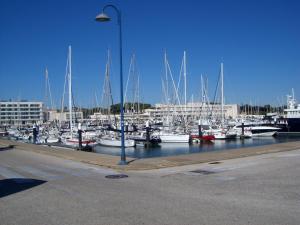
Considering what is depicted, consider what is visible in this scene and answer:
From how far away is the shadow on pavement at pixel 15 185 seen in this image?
12.7 meters

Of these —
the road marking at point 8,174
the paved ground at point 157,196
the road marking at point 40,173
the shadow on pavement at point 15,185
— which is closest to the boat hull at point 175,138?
the paved ground at point 157,196

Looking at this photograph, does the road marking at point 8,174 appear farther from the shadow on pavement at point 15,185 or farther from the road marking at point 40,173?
the shadow on pavement at point 15,185

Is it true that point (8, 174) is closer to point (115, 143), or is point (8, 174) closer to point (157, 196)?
point (157, 196)

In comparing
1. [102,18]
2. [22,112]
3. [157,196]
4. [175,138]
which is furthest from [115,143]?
[22,112]

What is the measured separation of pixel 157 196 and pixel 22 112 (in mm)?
153776

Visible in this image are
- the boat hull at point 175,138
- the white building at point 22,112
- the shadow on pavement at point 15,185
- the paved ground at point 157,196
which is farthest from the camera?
the white building at point 22,112

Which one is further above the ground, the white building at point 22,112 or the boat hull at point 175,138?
the white building at point 22,112

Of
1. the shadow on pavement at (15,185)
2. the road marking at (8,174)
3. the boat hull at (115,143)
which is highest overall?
the shadow on pavement at (15,185)

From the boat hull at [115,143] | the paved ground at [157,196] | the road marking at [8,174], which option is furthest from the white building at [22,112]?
the paved ground at [157,196]

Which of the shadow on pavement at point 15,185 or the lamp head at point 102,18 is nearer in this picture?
the shadow on pavement at point 15,185

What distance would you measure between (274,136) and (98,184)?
228 ft

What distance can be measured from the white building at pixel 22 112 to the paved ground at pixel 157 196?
136438mm

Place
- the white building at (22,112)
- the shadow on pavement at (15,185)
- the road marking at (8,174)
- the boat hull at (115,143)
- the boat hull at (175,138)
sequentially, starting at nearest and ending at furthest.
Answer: the shadow on pavement at (15,185)
the road marking at (8,174)
the boat hull at (115,143)
the boat hull at (175,138)
the white building at (22,112)

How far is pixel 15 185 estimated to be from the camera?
14.0 meters
